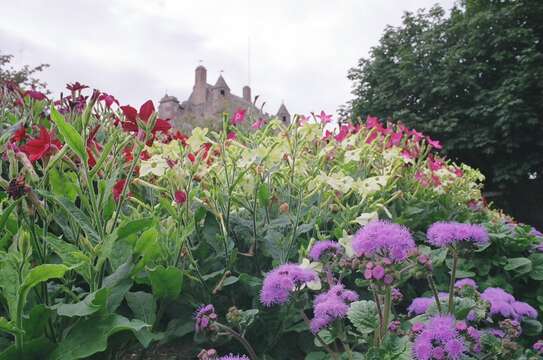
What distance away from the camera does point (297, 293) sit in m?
1.23

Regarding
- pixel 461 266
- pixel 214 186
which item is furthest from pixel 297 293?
pixel 461 266

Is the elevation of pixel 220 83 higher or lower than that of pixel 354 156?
higher

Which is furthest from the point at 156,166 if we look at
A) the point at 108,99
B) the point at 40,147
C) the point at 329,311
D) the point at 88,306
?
the point at 108,99

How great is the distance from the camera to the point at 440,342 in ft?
3.29

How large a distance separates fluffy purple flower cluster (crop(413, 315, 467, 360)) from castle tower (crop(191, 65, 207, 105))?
48.6 metres

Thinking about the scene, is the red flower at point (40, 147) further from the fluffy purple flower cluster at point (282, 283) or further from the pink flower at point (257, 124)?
the pink flower at point (257, 124)

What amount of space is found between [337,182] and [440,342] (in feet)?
2.92

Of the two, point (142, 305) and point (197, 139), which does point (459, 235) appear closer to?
point (142, 305)

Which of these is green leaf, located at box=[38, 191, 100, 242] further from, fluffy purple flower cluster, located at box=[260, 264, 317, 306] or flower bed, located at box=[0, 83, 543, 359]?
fluffy purple flower cluster, located at box=[260, 264, 317, 306]

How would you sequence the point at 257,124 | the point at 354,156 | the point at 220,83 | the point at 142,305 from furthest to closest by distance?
the point at 220,83 < the point at 257,124 < the point at 354,156 < the point at 142,305

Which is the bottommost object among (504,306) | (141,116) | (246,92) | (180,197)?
(504,306)

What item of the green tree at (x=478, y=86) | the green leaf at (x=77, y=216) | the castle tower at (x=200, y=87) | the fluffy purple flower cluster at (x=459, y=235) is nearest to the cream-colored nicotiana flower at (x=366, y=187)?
the fluffy purple flower cluster at (x=459, y=235)

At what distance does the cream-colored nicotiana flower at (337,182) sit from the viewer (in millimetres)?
1797

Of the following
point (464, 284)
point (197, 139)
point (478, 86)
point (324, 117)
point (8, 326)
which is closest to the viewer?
point (8, 326)
